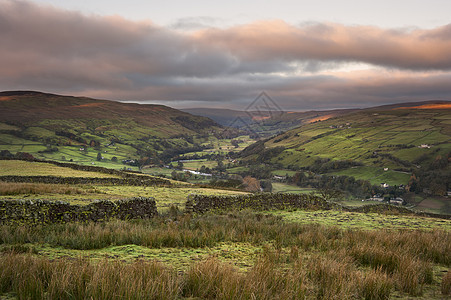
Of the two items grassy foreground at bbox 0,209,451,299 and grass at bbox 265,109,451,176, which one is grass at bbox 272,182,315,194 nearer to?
grass at bbox 265,109,451,176

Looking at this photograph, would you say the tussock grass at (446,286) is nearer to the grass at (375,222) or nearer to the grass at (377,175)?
the grass at (375,222)

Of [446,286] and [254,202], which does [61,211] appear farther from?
[254,202]

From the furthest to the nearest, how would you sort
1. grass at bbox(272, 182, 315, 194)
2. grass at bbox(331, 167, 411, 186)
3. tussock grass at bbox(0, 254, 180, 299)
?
grass at bbox(331, 167, 411, 186) < grass at bbox(272, 182, 315, 194) < tussock grass at bbox(0, 254, 180, 299)

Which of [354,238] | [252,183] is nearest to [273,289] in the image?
[354,238]

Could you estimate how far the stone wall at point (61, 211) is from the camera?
9.30 meters

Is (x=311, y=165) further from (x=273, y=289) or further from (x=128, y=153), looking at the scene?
(x=273, y=289)

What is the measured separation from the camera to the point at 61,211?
1012 cm

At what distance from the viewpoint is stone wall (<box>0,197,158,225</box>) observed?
9297mm

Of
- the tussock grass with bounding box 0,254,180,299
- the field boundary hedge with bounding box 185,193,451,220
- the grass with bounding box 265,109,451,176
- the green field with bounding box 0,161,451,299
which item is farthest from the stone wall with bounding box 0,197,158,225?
the grass with bounding box 265,109,451,176

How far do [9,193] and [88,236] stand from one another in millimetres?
11250

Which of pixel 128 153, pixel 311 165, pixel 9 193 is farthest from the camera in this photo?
pixel 128 153

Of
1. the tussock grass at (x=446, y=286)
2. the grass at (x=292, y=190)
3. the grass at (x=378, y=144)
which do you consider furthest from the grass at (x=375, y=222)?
the grass at (x=378, y=144)

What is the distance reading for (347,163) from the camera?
13150 cm

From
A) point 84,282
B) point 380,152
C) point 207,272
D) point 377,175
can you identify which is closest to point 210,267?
point 207,272
